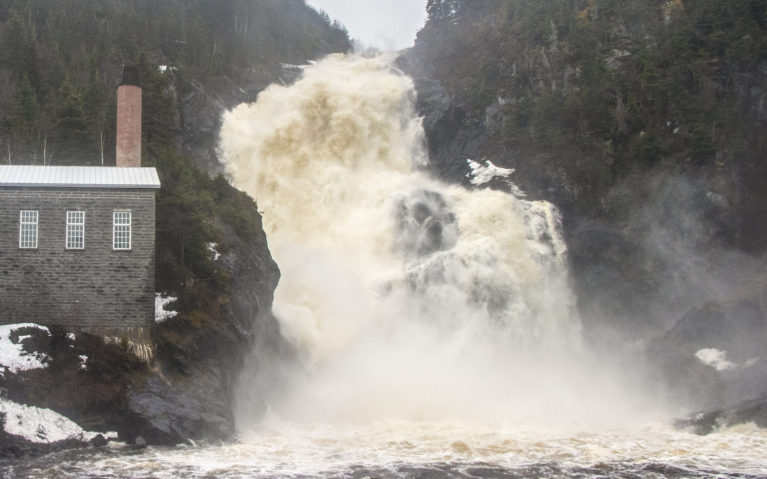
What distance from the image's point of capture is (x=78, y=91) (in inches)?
2217

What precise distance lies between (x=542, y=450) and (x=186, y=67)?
47955 mm

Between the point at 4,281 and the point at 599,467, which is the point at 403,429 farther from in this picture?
the point at 4,281

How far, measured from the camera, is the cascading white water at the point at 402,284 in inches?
1806

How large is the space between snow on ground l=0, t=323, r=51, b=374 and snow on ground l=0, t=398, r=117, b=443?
1554 millimetres

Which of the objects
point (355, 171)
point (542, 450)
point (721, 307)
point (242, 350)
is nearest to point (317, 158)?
point (355, 171)

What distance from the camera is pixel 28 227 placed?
35562mm

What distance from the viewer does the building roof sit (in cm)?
3575

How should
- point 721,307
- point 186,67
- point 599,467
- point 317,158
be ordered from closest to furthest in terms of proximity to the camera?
point 599,467 → point 721,307 → point 317,158 → point 186,67

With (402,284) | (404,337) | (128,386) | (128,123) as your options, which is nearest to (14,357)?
(128,386)

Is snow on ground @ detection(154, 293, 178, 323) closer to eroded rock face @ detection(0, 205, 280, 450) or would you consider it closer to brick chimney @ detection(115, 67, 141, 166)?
eroded rock face @ detection(0, 205, 280, 450)

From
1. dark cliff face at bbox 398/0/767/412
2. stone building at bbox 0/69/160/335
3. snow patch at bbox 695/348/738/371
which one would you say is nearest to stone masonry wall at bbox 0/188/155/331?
stone building at bbox 0/69/160/335

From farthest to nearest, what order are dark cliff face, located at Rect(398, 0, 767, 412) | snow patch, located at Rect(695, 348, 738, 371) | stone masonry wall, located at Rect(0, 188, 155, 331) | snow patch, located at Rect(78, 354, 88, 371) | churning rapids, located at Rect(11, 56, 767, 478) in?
dark cliff face, located at Rect(398, 0, 767, 412) < snow patch, located at Rect(695, 348, 738, 371) < stone masonry wall, located at Rect(0, 188, 155, 331) < snow patch, located at Rect(78, 354, 88, 371) < churning rapids, located at Rect(11, 56, 767, 478)

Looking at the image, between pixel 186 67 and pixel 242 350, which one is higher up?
pixel 186 67

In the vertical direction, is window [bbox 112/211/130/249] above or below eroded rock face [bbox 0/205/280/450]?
above
